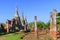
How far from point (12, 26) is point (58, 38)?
2782cm

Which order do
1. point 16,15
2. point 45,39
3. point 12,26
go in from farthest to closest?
point 16,15
point 12,26
point 45,39

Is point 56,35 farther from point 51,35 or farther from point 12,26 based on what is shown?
point 12,26

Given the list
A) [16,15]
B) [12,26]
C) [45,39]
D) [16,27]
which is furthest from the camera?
[16,15]

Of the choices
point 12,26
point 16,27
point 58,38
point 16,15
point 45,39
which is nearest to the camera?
point 45,39

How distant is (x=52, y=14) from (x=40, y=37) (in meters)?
3.42

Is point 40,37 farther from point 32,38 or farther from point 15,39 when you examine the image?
point 15,39

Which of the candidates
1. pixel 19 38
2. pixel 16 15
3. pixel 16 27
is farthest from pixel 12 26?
pixel 19 38

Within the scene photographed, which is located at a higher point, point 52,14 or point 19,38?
point 52,14

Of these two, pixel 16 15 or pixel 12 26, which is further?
pixel 16 15

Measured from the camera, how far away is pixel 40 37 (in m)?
25.4

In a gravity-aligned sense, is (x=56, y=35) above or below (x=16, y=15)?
below

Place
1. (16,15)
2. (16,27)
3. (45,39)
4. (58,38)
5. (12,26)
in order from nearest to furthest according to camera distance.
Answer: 1. (45,39)
2. (58,38)
3. (12,26)
4. (16,27)
5. (16,15)

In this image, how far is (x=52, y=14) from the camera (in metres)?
25.9

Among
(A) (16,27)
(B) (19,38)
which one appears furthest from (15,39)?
(A) (16,27)
